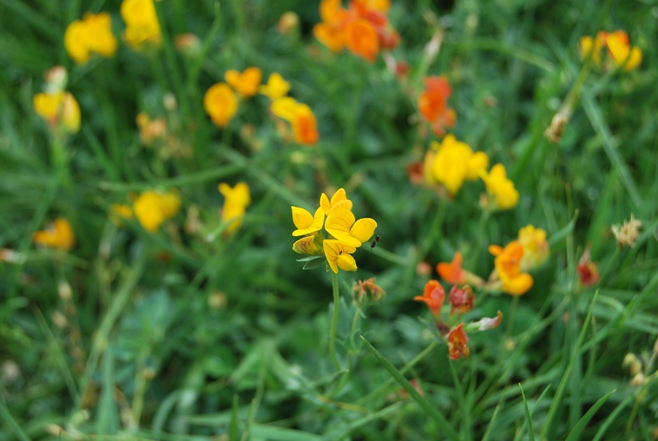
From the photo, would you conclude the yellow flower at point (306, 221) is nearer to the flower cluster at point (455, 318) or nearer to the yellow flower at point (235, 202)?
the flower cluster at point (455, 318)

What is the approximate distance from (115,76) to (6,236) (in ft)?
2.25

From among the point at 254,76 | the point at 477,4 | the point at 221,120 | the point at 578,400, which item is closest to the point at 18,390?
the point at 221,120

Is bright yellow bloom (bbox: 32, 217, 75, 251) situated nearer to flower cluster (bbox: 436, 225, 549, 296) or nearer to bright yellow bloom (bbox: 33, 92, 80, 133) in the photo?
bright yellow bloom (bbox: 33, 92, 80, 133)

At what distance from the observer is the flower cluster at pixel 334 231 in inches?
41.9

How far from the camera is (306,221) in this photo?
1.08 m

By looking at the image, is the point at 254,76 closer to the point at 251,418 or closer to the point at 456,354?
the point at 251,418

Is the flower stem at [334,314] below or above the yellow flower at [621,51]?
below

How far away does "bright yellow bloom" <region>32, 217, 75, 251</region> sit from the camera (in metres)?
2.04

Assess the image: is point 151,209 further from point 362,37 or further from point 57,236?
point 362,37

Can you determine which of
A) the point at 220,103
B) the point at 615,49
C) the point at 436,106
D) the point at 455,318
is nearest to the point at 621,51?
the point at 615,49

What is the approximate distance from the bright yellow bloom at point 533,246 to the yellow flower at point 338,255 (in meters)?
0.53

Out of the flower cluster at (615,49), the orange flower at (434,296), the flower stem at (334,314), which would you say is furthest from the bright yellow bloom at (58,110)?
the flower cluster at (615,49)

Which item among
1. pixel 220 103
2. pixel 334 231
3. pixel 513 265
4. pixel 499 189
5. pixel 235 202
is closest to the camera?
pixel 334 231

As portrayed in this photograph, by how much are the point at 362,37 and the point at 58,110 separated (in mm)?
900
